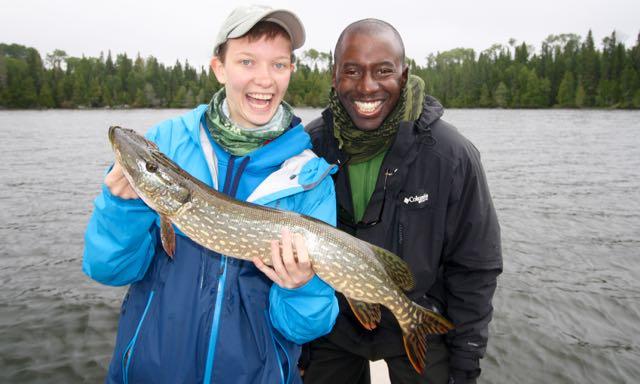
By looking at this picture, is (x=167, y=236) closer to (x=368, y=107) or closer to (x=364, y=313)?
(x=364, y=313)

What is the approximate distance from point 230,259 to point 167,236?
1.24 feet

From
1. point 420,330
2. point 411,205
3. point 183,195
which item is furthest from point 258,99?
point 420,330

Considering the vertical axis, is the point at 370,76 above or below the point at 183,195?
above

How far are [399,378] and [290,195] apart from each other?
164 centimetres

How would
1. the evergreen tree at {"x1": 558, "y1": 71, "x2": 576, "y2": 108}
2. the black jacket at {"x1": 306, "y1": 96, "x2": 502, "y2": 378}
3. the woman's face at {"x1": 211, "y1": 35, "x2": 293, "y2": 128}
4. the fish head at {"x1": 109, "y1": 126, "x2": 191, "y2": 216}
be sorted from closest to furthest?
the fish head at {"x1": 109, "y1": 126, "x2": 191, "y2": 216} < the woman's face at {"x1": 211, "y1": 35, "x2": 293, "y2": 128} < the black jacket at {"x1": 306, "y1": 96, "x2": 502, "y2": 378} < the evergreen tree at {"x1": 558, "y1": 71, "x2": 576, "y2": 108}

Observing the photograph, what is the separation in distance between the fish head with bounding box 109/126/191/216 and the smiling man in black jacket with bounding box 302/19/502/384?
1.21m

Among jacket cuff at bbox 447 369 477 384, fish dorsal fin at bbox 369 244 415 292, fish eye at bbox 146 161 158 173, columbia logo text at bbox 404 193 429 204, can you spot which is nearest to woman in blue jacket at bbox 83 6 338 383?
fish eye at bbox 146 161 158 173

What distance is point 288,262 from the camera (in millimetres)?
2479

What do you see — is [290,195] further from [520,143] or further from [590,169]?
[520,143]

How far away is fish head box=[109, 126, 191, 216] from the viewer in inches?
96.8

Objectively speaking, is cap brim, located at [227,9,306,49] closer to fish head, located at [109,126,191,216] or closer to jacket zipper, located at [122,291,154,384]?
fish head, located at [109,126,191,216]

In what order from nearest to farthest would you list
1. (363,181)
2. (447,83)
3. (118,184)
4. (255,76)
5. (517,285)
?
(118,184) < (255,76) < (363,181) < (517,285) < (447,83)

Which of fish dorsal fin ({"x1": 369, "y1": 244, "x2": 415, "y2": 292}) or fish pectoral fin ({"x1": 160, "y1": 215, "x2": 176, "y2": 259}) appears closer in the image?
fish pectoral fin ({"x1": 160, "y1": 215, "x2": 176, "y2": 259})

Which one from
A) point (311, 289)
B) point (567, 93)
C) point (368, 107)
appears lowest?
point (311, 289)
